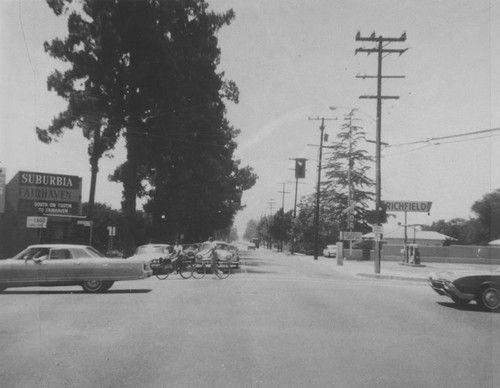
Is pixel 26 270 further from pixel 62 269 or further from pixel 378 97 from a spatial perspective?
pixel 378 97

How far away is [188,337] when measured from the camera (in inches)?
323

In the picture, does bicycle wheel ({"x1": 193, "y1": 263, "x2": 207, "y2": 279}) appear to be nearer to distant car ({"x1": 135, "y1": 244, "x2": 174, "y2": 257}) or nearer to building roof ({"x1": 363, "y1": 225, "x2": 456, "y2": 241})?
distant car ({"x1": 135, "y1": 244, "x2": 174, "y2": 257})

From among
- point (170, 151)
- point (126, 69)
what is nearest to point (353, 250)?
point (170, 151)

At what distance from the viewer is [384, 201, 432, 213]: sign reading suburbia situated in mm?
33156

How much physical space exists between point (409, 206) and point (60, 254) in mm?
25178

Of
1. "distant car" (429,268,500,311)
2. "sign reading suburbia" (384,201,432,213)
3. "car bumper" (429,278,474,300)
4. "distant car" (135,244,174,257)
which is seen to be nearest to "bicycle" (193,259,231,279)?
"distant car" (135,244,174,257)

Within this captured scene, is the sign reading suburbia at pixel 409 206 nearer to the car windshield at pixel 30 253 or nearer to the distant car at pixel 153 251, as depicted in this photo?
the distant car at pixel 153 251

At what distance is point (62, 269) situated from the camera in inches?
571

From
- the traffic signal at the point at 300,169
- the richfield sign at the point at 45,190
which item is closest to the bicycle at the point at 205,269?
the traffic signal at the point at 300,169

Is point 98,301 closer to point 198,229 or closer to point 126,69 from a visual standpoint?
point 126,69

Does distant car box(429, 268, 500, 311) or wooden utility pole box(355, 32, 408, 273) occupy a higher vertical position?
wooden utility pole box(355, 32, 408, 273)

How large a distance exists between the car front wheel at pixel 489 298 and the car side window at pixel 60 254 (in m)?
11.6

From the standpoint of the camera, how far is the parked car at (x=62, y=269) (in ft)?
47.0

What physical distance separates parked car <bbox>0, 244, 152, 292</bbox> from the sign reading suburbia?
22.6m
